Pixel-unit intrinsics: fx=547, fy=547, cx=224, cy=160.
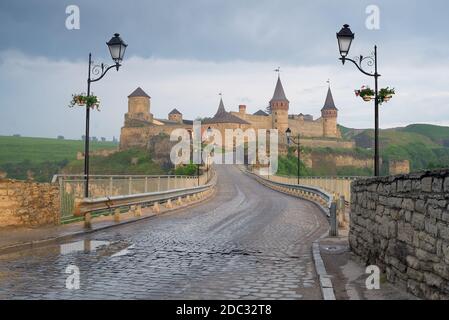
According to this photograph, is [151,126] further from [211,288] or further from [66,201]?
[211,288]

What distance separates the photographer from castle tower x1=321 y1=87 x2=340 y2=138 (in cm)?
15712

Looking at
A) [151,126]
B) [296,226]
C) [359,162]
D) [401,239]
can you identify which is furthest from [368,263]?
[359,162]

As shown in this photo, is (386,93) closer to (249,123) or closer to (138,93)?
(249,123)

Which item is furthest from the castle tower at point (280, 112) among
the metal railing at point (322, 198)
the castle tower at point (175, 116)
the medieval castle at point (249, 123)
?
the metal railing at point (322, 198)

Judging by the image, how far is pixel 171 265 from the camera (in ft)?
31.0

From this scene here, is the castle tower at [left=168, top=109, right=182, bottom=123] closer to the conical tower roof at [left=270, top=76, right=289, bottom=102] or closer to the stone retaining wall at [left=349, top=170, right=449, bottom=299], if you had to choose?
the conical tower roof at [left=270, top=76, right=289, bottom=102]

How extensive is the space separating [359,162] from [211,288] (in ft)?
501

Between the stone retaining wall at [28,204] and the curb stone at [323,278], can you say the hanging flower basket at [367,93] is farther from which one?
the stone retaining wall at [28,204]

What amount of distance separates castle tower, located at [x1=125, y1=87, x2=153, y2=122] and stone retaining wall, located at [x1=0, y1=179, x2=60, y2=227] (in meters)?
136

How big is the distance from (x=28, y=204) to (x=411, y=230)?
10.3 m

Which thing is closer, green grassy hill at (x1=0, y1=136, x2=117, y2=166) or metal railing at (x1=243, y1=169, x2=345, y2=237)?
metal railing at (x1=243, y1=169, x2=345, y2=237)

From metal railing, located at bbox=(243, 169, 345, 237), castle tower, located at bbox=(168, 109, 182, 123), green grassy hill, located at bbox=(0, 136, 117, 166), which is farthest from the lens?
castle tower, located at bbox=(168, 109, 182, 123)

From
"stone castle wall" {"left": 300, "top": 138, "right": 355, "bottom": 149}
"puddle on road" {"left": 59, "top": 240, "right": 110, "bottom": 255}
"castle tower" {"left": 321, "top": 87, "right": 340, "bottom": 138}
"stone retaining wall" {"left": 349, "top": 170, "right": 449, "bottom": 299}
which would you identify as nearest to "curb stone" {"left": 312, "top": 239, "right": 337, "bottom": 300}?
"stone retaining wall" {"left": 349, "top": 170, "right": 449, "bottom": 299}
